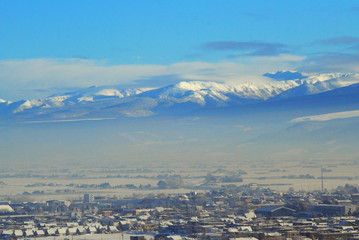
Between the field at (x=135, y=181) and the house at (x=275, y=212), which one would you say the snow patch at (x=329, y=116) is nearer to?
the field at (x=135, y=181)

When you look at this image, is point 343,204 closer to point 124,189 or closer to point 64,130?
point 124,189

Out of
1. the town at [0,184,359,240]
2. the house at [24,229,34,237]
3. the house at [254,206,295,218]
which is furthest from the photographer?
the house at [254,206,295,218]

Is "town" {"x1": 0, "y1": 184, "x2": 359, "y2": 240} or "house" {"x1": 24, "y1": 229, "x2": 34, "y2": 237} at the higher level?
"town" {"x1": 0, "y1": 184, "x2": 359, "y2": 240}

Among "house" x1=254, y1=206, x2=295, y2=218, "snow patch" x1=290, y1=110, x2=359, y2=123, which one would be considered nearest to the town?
"house" x1=254, y1=206, x2=295, y2=218

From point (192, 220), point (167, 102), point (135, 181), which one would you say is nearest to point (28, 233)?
point (192, 220)

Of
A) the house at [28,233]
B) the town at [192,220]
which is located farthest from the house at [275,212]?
the house at [28,233]

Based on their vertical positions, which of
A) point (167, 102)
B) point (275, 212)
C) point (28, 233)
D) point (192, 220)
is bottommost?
point (28, 233)

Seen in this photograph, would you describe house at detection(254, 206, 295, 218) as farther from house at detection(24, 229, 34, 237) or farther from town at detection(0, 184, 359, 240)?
house at detection(24, 229, 34, 237)

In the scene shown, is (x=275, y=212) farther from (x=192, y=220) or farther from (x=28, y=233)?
(x=28, y=233)

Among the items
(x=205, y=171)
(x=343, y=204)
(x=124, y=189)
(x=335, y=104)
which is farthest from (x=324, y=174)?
(x=343, y=204)
